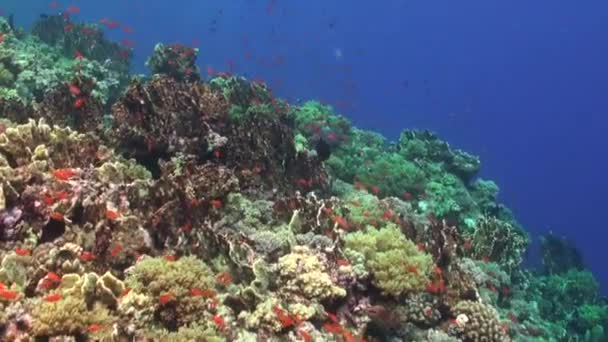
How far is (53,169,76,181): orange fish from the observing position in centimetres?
763

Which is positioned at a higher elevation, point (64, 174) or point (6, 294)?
point (64, 174)

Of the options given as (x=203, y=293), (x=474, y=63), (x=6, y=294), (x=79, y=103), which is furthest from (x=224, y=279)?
(x=474, y=63)

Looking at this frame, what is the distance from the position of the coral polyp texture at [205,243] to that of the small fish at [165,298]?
0.03 metres

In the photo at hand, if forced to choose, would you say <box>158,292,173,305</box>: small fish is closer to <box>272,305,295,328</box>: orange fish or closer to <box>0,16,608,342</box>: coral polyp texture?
<box>0,16,608,342</box>: coral polyp texture

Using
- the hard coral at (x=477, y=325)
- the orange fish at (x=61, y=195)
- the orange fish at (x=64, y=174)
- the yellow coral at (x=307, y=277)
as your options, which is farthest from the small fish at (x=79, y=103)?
the hard coral at (x=477, y=325)

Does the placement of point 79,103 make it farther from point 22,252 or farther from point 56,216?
point 22,252

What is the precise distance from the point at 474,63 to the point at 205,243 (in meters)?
180

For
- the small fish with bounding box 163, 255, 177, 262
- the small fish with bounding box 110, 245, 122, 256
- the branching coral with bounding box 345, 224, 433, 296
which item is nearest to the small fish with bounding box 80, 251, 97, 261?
the small fish with bounding box 110, 245, 122, 256

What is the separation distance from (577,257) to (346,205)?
1837 cm

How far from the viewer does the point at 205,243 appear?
755 cm

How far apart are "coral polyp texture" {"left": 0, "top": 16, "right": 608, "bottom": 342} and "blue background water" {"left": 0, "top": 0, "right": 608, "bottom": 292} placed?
315ft

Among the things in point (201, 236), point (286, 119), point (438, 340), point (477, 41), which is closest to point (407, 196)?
point (286, 119)

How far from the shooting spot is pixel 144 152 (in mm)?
10211

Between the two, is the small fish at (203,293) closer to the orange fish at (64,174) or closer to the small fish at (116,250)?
the small fish at (116,250)
